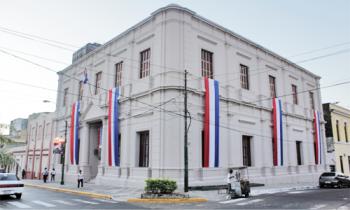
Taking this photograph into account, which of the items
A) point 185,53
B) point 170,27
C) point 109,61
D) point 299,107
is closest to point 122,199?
point 185,53

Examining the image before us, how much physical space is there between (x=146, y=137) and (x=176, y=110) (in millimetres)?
3520

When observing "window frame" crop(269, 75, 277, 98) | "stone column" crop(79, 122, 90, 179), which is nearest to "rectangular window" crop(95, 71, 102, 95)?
"stone column" crop(79, 122, 90, 179)

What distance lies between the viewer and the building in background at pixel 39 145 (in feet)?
114

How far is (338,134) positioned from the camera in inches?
1471

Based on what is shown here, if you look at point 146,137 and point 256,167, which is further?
point 256,167

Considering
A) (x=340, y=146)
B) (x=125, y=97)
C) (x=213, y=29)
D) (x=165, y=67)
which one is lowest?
(x=340, y=146)

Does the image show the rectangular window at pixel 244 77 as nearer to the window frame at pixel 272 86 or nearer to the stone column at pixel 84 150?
the window frame at pixel 272 86

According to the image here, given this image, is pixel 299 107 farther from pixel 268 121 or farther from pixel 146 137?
pixel 146 137

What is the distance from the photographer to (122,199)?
14766mm

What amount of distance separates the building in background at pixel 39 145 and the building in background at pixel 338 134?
34.1 metres

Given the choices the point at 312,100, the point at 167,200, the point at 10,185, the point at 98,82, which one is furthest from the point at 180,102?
the point at 312,100

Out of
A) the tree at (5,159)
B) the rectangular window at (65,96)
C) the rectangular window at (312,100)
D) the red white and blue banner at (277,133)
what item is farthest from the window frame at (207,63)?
the tree at (5,159)

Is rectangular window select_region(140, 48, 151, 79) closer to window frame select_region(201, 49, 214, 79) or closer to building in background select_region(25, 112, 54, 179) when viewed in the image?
window frame select_region(201, 49, 214, 79)

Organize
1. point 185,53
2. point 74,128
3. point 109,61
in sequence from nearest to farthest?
point 185,53, point 109,61, point 74,128
